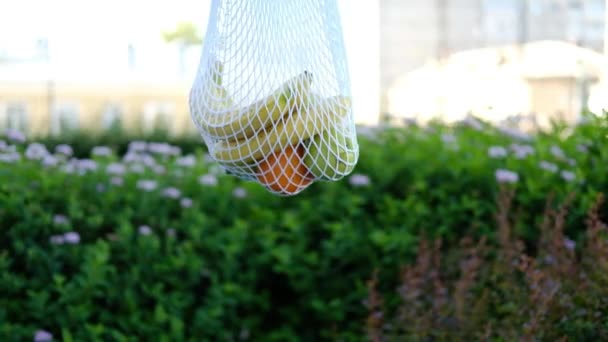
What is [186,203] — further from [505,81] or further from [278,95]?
[505,81]

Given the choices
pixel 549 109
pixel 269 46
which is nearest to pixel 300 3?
pixel 269 46

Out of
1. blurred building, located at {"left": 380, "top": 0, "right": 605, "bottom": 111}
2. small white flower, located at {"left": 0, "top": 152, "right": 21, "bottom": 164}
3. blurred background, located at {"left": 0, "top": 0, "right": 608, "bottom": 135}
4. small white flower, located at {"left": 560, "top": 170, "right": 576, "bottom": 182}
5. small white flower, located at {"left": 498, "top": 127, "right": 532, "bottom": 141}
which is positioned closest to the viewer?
small white flower, located at {"left": 560, "top": 170, "right": 576, "bottom": 182}

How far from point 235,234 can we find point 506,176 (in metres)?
1.11

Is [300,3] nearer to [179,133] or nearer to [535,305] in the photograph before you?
[535,305]

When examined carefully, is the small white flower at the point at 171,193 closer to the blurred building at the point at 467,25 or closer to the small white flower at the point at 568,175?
the small white flower at the point at 568,175

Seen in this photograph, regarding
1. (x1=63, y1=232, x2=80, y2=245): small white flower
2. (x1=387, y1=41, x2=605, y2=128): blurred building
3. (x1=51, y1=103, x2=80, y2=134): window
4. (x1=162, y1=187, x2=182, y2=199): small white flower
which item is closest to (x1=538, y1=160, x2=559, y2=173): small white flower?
(x1=162, y1=187, x2=182, y2=199): small white flower

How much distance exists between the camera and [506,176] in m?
3.02

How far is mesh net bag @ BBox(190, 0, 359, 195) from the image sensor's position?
4.71 feet

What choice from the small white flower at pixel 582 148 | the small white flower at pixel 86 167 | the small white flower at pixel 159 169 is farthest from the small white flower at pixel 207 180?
the small white flower at pixel 582 148

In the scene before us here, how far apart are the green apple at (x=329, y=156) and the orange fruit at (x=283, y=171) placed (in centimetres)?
3

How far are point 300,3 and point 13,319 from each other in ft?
6.34

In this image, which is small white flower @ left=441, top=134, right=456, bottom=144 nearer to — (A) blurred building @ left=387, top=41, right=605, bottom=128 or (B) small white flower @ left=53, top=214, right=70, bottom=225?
(B) small white flower @ left=53, top=214, right=70, bottom=225

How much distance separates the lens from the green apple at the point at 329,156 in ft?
4.79

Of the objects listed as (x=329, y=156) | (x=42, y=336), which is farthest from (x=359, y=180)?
(x=329, y=156)
